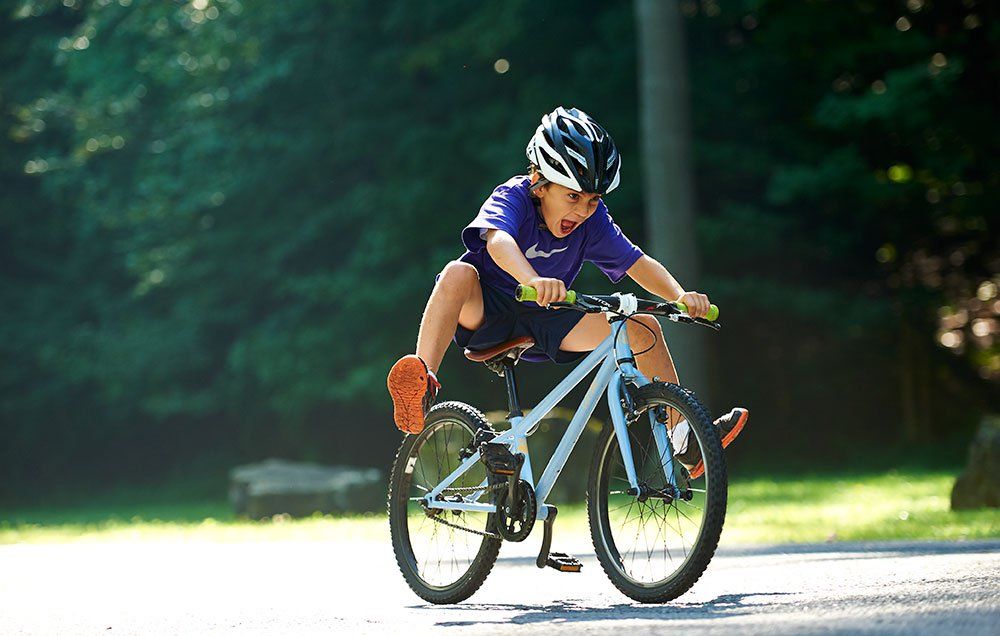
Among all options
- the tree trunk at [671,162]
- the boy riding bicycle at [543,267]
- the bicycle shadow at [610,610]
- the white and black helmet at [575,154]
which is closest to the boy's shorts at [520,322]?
the boy riding bicycle at [543,267]

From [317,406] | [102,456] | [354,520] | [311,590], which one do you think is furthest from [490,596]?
[102,456]

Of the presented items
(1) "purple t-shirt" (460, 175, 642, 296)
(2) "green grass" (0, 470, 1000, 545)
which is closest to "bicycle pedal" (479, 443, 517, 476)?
(1) "purple t-shirt" (460, 175, 642, 296)

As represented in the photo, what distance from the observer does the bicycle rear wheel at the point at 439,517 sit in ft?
19.2

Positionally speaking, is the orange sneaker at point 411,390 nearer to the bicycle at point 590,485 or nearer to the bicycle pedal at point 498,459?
the bicycle at point 590,485

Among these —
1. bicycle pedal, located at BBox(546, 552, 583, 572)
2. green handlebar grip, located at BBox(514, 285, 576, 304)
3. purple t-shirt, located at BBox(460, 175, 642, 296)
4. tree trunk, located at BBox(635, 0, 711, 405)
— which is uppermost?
tree trunk, located at BBox(635, 0, 711, 405)

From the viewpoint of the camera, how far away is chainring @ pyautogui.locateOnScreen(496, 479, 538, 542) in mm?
5637

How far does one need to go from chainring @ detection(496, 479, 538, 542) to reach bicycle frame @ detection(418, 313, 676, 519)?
30 mm

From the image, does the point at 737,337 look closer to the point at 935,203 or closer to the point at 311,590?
the point at 935,203

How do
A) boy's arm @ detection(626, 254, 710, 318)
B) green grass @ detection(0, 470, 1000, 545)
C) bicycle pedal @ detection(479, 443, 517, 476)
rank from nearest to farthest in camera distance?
bicycle pedal @ detection(479, 443, 517, 476) < boy's arm @ detection(626, 254, 710, 318) < green grass @ detection(0, 470, 1000, 545)

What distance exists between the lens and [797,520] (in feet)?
37.3

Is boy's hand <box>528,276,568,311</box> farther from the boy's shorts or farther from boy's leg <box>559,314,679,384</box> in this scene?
A: the boy's shorts

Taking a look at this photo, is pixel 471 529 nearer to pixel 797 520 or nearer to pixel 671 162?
pixel 797 520

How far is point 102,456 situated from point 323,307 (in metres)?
8.61

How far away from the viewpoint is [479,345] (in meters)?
5.92
